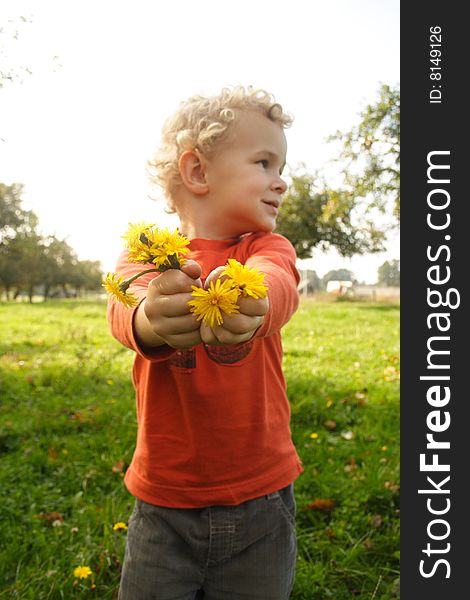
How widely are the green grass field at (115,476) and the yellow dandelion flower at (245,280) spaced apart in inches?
76.5

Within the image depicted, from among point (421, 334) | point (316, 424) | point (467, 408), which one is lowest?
point (316, 424)

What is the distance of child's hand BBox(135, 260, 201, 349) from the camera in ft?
3.09

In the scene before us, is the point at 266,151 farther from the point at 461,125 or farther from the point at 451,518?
the point at 451,518

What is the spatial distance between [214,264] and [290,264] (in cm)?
23

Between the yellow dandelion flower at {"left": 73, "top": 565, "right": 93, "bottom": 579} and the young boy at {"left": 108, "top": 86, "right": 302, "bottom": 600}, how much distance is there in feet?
2.48

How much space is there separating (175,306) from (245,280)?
174 millimetres

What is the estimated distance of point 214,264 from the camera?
1.60 meters

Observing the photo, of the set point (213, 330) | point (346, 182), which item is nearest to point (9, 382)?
point (213, 330)

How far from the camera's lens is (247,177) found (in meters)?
1.57

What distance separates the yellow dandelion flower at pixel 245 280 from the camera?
0.84 metres

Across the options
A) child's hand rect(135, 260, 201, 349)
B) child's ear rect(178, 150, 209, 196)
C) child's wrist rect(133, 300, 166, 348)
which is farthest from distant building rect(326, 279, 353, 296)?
child's hand rect(135, 260, 201, 349)

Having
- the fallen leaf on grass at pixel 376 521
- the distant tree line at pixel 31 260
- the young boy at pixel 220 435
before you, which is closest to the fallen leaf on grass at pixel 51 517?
the young boy at pixel 220 435

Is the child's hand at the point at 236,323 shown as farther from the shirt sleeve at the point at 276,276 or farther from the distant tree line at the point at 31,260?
the distant tree line at the point at 31,260

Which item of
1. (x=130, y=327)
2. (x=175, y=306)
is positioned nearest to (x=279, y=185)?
(x=130, y=327)
